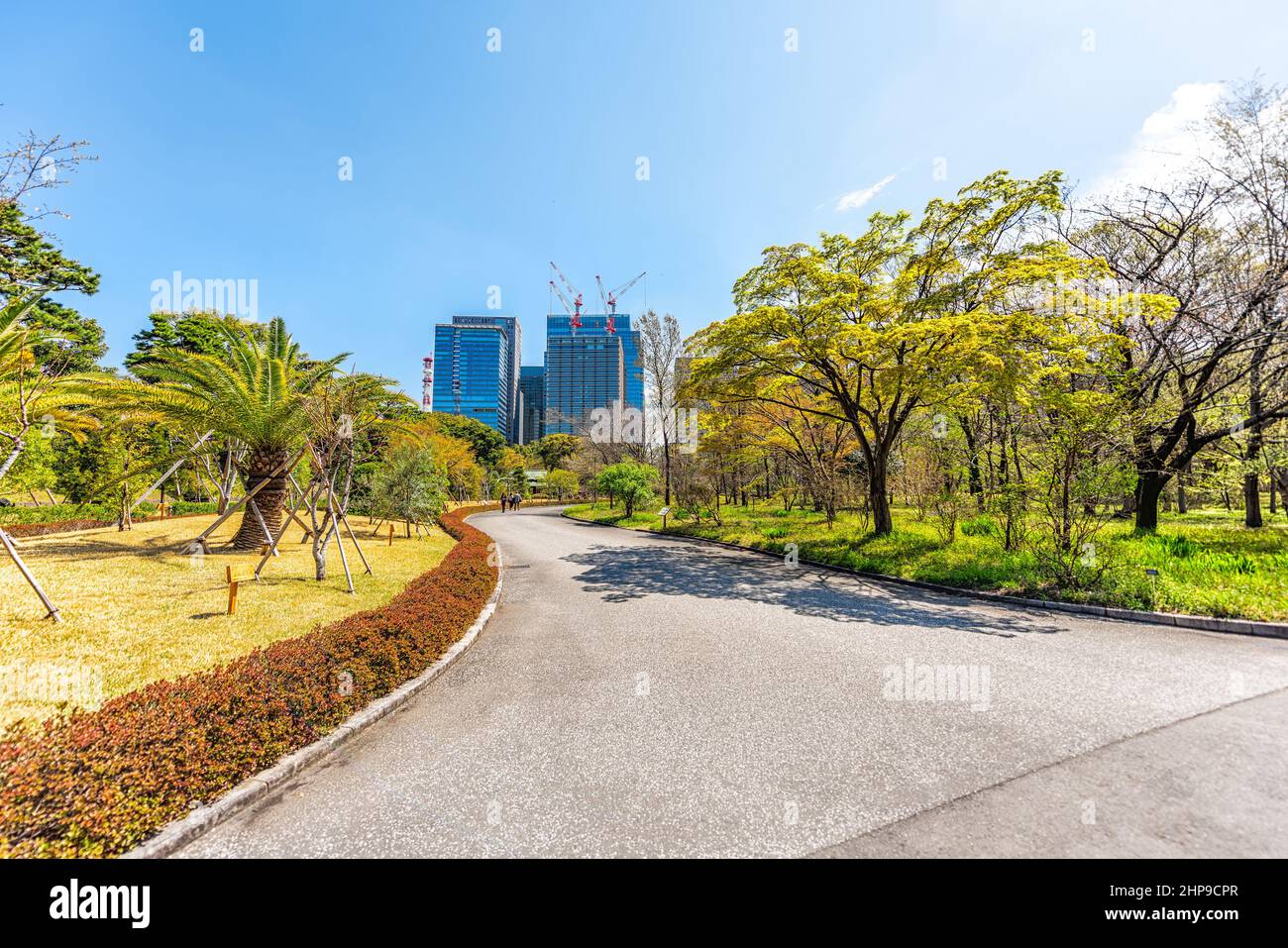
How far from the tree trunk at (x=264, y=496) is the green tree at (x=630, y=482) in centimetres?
1655

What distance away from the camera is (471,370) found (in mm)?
147875

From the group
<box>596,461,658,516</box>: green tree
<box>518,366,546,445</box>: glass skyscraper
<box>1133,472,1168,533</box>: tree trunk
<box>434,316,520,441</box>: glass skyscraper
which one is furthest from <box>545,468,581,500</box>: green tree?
<box>434,316,520,441</box>: glass skyscraper

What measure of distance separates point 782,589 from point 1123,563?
6.66 meters

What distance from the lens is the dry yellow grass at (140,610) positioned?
4.64 meters

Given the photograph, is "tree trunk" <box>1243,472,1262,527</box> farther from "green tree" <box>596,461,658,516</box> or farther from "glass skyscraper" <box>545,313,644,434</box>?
"glass skyscraper" <box>545,313,644,434</box>

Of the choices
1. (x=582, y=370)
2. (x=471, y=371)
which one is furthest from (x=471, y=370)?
(x=582, y=370)

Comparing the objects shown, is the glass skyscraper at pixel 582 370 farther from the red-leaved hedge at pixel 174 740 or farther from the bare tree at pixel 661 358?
the red-leaved hedge at pixel 174 740

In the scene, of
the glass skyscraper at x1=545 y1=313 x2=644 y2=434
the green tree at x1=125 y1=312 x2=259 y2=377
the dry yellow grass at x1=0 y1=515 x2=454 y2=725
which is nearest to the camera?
the dry yellow grass at x1=0 y1=515 x2=454 y2=725

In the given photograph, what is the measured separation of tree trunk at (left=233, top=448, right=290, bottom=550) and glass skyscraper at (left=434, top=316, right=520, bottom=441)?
13759cm

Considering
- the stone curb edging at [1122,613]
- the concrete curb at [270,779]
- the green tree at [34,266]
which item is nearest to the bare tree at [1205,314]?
the stone curb edging at [1122,613]

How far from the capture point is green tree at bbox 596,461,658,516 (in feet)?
89.2

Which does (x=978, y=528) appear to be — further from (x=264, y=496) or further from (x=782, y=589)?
(x=264, y=496)
